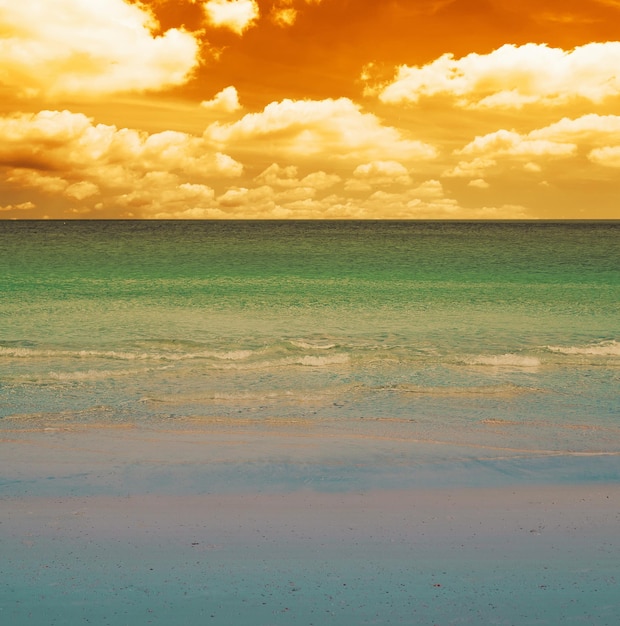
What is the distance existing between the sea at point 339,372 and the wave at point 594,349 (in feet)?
0.34

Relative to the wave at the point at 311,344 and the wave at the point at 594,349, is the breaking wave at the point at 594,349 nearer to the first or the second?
the wave at the point at 594,349

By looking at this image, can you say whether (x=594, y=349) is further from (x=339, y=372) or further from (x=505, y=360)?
(x=339, y=372)

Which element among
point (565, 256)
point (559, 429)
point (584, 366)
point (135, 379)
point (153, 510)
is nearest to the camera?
point (153, 510)

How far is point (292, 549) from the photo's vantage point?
685 centimetres

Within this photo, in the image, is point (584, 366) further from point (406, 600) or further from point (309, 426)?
point (406, 600)

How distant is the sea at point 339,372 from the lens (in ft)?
33.1

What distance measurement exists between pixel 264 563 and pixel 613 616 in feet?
10.7

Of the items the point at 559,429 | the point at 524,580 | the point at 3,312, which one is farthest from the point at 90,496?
the point at 3,312

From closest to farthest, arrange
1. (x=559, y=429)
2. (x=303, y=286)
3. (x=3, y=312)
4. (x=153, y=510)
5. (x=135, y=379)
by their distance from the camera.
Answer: (x=153, y=510), (x=559, y=429), (x=135, y=379), (x=3, y=312), (x=303, y=286)

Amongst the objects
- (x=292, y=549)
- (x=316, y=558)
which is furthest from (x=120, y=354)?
(x=316, y=558)

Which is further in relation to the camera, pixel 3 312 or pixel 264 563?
pixel 3 312

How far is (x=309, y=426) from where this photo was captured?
37.4ft

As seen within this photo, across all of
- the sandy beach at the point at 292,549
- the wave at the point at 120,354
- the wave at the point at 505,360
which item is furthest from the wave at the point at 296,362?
the sandy beach at the point at 292,549

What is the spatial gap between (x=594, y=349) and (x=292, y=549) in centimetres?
1435
